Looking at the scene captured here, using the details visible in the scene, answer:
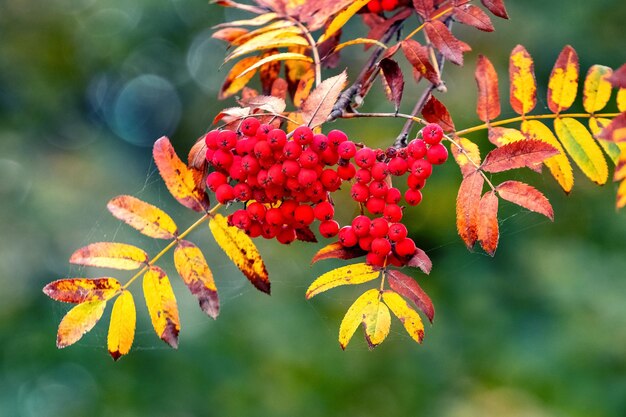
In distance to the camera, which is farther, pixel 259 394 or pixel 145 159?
pixel 145 159

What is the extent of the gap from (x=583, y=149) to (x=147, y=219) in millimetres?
600

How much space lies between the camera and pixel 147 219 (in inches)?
40.4

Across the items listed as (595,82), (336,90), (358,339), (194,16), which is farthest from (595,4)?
(336,90)

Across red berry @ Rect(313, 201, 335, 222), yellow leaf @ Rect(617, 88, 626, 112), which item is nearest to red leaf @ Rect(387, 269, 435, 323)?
red berry @ Rect(313, 201, 335, 222)

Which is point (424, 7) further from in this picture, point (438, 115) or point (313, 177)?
point (313, 177)

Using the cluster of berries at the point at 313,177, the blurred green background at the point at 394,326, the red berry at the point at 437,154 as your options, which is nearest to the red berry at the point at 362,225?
the cluster of berries at the point at 313,177

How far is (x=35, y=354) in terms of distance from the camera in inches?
158

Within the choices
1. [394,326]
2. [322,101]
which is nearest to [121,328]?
[322,101]

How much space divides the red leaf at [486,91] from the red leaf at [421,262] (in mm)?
231

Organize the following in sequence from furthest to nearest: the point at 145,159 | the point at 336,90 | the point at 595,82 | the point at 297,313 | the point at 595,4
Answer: the point at 145,159
the point at 595,4
the point at 297,313
the point at 595,82
the point at 336,90

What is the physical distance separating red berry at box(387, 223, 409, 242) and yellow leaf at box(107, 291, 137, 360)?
35 centimetres

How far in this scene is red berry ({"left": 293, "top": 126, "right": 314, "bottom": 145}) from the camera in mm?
840

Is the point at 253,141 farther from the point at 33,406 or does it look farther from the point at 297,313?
the point at 33,406

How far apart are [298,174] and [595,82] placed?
454 millimetres
